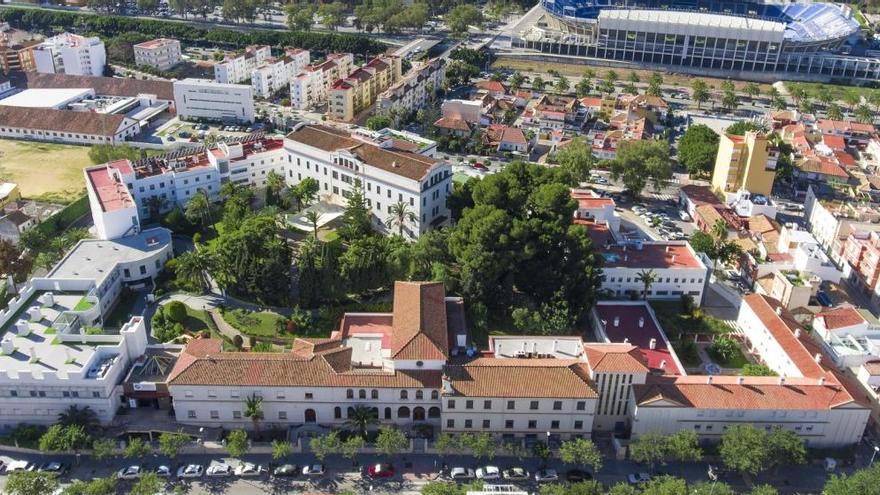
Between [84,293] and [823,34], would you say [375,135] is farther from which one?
[823,34]

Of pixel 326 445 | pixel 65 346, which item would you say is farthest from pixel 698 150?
pixel 65 346

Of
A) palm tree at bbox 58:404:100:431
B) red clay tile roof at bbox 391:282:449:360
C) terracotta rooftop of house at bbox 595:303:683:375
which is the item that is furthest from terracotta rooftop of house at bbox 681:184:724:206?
palm tree at bbox 58:404:100:431

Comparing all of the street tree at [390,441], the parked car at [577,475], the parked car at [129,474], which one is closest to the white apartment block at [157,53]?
the parked car at [129,474]

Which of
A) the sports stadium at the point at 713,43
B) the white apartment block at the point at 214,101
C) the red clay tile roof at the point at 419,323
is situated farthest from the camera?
the sports stadium at the point at 713,43

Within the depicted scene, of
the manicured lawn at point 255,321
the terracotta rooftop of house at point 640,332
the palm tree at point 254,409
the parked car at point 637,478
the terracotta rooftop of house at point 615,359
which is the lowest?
the parked car at point 637,478

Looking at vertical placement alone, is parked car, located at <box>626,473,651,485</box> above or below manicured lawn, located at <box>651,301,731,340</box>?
below

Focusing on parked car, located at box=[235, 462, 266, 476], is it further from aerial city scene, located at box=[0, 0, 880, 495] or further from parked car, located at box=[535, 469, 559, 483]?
parked car, located at box=[535, 469, 559, 483]

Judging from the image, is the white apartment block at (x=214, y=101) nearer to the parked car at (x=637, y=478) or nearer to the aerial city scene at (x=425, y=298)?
the aerial city scene at (x=425, y=298)
